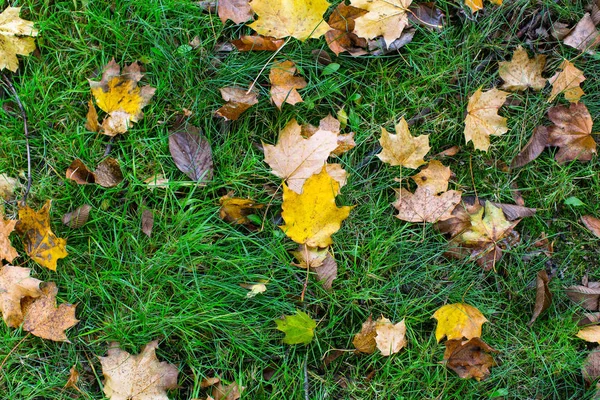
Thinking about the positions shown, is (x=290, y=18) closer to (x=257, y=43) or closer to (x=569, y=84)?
(x=257, y=43)

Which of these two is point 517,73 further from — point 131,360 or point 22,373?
point 22,373

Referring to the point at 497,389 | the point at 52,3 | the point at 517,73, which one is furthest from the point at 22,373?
the point at 517,73

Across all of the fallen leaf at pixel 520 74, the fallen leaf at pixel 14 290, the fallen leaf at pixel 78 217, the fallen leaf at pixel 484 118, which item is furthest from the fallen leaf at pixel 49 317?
the fallen leaf at pixel 520 74

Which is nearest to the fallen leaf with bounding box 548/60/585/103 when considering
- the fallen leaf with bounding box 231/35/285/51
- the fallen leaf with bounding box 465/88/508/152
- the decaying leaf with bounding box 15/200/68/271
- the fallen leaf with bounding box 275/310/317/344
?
the fallen leaf with bounding box 465/88/508/152

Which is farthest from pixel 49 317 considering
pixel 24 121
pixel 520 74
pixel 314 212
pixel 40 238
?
pixel 520 74

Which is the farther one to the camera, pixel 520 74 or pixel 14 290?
pixel 520 74

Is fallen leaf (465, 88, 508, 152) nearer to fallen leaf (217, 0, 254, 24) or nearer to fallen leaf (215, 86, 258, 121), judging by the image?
fallen leaf (215, 86, 258, 121)
